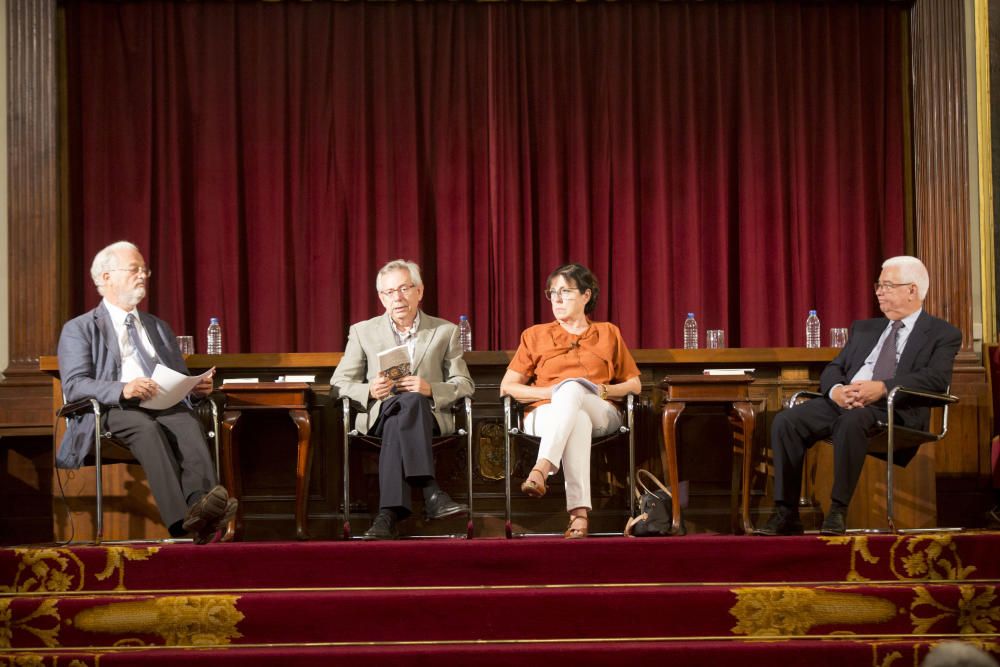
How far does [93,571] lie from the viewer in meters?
3.78

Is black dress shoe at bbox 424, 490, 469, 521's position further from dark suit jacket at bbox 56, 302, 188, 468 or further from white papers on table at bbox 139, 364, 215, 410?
dark suit jacket at bbox 56, 302, 188, 468

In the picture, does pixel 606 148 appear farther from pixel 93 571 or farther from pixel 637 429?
pixel 93 571

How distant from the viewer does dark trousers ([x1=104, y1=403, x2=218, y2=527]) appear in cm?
411

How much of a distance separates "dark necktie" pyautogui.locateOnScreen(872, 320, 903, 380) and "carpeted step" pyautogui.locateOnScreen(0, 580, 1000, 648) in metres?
1.17

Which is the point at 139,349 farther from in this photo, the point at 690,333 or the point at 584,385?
the point at 690,333

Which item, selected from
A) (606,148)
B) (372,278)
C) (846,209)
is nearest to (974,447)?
(846,209)

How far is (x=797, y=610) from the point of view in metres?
3.59

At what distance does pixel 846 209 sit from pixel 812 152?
40 cm

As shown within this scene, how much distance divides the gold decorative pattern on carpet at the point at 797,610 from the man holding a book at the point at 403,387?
4.18ft

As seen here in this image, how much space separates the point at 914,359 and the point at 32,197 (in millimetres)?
4413

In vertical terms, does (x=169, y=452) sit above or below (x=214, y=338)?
below

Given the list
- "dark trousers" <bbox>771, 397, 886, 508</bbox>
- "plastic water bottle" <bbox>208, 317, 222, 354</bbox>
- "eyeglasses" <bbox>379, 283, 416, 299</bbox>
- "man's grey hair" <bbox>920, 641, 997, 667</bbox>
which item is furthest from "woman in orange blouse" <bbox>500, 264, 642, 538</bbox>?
"man's grey hair" <bbox>920, 641, 997, 667</bbox>

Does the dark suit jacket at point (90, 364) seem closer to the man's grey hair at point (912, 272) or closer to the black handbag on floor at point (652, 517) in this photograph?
the black handbag on floor at point (652, 517)

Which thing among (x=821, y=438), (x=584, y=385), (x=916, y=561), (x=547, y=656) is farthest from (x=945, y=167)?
(x=547, y=656)
